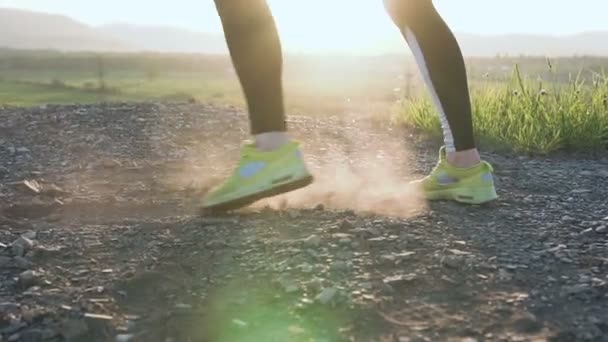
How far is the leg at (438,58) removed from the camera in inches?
107

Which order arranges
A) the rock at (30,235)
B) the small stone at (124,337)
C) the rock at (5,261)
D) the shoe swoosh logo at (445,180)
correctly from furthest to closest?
the shoe swoosh logo at (445,180) < the rock at (30,235) < the rock at (5,261) < the small stone at (124,337)

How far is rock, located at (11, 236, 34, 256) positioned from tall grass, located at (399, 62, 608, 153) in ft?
10.5

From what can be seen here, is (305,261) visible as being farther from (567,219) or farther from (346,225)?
(567,219)

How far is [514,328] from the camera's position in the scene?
1809 millimetres

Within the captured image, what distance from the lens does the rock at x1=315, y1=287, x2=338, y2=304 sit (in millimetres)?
1952

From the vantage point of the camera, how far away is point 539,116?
A: 5.10 metres

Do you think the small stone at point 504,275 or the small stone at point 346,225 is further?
the small stone at point 346,225

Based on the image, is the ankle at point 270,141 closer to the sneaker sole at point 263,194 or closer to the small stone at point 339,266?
the sneaker sole at point 263,194

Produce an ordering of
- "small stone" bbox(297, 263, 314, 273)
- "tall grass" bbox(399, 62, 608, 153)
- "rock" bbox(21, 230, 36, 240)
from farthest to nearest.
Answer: "tall grass" bbox(399, 62, 608, 153), "rock" bbox(21, 230, 36, 240), "small stone" bbox(297, 263, 314, 273)

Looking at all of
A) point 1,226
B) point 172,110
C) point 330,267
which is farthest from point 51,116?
point 330,267

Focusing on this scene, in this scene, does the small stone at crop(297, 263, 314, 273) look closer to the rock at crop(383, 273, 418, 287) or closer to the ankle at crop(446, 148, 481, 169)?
the rock at crop(383, 273, 418, 287)

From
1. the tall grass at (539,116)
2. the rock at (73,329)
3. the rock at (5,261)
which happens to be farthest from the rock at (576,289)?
the tall grass at (539,116)

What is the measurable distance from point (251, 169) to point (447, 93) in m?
0.74

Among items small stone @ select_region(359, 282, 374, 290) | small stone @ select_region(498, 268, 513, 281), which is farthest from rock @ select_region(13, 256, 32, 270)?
small stone @ select_region(498, 268, 513, 281)
